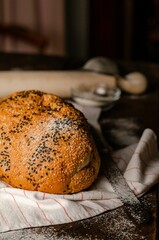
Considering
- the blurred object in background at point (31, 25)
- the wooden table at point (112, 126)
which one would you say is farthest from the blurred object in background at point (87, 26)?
the wooden table at point (112, 126)

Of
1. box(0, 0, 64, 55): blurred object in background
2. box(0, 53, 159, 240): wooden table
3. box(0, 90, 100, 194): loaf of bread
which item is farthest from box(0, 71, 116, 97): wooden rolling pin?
box(0, 0, 64, 55): blurred object in background

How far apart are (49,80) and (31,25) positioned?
5.21 feet

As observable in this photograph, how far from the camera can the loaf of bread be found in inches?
35.7

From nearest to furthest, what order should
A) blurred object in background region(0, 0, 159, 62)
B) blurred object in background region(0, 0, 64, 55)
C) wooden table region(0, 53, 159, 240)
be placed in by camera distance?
wooden table region(0, 53, 159, 240), blurred object in background region(0, 0, 64, 55), blurred object in background region(0, 0, 159, 62)

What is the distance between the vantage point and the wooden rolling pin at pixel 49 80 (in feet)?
5.27

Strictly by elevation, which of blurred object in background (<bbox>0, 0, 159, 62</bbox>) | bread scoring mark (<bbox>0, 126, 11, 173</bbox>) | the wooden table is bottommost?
blurred object in background (<bbox>0, 0, 159, 62</bbox>)

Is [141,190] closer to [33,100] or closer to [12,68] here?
[33,100]

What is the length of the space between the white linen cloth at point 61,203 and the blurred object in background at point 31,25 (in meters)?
2.05

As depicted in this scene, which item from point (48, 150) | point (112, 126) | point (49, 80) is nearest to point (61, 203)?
point (48, 150)

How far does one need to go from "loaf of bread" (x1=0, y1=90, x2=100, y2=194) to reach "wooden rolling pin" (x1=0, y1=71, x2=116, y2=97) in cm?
62

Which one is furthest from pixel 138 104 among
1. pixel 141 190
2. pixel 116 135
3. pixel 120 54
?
pixel 120 54

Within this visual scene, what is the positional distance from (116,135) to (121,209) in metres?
0.41

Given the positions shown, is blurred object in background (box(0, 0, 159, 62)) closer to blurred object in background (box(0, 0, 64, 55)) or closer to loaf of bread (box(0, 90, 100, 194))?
blurred object in background (box(0, 0, 64, 55))

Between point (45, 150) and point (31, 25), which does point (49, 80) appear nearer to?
point (45, 150)
